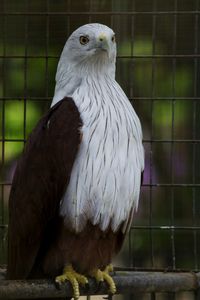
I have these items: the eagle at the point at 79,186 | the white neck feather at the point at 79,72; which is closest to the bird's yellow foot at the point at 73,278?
the eagle at the point at 79,186

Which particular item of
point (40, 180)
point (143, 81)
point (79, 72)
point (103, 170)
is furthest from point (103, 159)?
point (143, 81)

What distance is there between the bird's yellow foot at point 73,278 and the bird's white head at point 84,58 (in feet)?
2.66

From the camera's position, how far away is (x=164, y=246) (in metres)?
5.47

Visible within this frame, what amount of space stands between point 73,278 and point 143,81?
4.80ft

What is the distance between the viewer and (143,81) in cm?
534

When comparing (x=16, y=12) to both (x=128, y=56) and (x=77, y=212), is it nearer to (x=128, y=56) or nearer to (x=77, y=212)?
(x=128, y=56)

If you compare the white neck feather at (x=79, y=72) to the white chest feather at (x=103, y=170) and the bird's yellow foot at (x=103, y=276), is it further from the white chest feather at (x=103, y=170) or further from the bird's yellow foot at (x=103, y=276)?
the bird's yellow foot at (x=103, y=276)

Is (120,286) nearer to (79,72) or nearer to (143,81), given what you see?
(79,72)

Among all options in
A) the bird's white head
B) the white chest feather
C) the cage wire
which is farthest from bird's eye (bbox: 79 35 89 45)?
the cage wire

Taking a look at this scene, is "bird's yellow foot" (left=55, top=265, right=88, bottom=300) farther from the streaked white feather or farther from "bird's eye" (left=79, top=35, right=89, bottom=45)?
"bird's eye" (left=79, top=35, right=89, bottom=45)

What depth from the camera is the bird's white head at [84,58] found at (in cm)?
445

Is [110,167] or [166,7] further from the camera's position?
[166,7]

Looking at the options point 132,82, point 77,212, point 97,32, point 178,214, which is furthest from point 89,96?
point 178,214

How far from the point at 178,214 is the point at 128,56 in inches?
38.1
